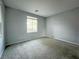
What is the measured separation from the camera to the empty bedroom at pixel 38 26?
11.0 feet

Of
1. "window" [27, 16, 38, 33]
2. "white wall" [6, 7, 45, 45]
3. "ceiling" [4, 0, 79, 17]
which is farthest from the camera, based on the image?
"window" [27, 16, 38, 33]

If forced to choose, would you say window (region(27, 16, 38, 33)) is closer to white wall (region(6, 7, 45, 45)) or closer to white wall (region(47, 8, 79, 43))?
white wall (region(6, 7, 45, 45))

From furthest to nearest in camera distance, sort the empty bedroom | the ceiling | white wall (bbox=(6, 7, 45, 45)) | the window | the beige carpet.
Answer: the window < white wall (bbox=(6, 7, 45, 45)) < the empty bedroom < the ceiling < the beige carpet

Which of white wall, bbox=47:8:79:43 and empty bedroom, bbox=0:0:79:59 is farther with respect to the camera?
white wall, bbox=47:8:79:43

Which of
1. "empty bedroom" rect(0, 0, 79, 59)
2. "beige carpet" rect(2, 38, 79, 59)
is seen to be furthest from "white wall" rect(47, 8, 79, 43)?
"beige carpet" rect(2, 38, 79, 59)

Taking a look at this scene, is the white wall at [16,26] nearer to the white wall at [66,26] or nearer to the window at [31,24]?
the window at [31,24]

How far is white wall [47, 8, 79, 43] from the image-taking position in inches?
166

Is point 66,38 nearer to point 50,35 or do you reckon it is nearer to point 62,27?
point 62,27

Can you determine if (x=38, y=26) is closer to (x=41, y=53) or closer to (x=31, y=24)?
(x=31, y=24)

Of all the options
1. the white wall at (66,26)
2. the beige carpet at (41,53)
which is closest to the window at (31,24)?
the white wall at (66,26)

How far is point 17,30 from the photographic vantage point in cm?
441

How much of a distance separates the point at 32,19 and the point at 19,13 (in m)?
1.42

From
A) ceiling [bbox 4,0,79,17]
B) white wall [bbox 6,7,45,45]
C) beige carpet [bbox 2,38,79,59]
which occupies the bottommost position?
beige carpet [bbox 2,38,79,59]

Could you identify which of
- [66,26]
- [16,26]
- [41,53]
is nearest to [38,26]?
[16,26]
